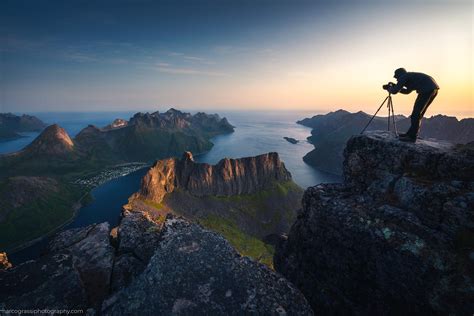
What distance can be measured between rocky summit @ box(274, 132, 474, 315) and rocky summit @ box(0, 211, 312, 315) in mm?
3065

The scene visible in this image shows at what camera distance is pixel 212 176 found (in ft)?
456

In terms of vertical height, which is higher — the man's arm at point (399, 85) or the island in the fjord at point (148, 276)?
the man's arm at point (399, 85)

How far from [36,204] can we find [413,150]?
214529 millimetres

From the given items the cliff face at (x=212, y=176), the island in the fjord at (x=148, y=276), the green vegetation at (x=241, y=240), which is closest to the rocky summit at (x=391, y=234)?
the island in the fjord at (x=148, y=276)

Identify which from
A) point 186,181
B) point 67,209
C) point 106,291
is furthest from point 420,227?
point 67,209

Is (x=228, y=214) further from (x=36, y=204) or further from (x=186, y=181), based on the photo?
(x=36, y=204)

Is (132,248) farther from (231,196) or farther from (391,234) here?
(231,196)

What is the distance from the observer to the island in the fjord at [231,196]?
362 ft

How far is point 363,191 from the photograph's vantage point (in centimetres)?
1305

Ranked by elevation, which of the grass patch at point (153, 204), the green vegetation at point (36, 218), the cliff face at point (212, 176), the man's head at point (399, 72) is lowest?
the green vegetation at point (36, 218)

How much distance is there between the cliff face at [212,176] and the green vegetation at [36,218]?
79.6 metres

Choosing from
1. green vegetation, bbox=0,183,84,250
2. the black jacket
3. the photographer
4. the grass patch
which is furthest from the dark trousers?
green vegetation, bbox=0,183,84,250

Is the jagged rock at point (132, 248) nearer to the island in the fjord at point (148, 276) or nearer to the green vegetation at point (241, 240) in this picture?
the island in the fjord at point (148, 276)

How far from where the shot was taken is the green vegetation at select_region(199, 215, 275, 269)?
89688 millimetres
